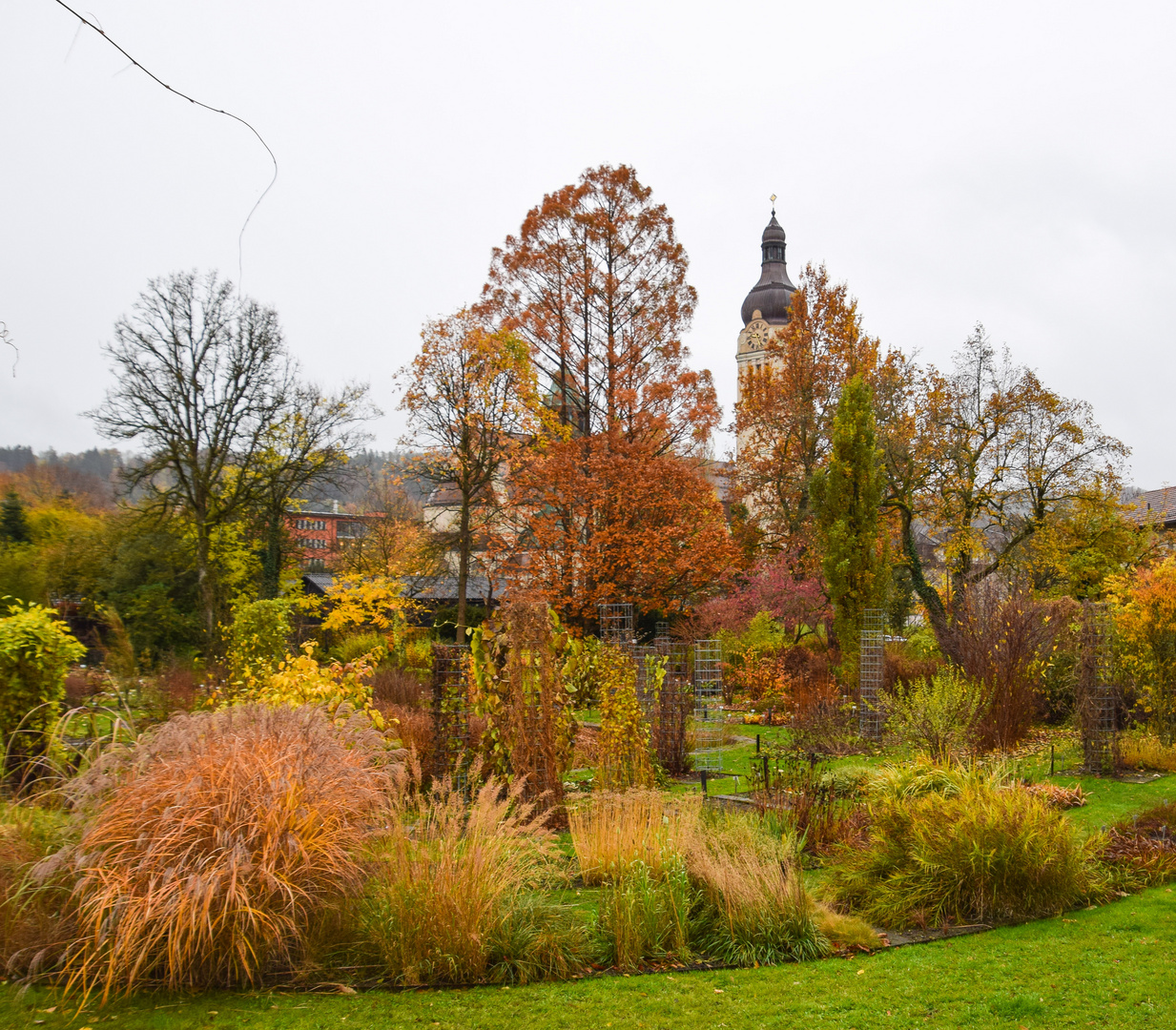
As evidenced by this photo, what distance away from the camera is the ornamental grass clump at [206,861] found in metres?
3.22

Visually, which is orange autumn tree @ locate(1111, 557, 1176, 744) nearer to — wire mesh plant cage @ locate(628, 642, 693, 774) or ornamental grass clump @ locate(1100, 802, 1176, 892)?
ornamental grass clump @ locate(1100, 802, 1176, 892)

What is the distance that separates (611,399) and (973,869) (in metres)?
12.9

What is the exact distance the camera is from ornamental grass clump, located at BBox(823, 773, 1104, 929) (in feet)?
14.7

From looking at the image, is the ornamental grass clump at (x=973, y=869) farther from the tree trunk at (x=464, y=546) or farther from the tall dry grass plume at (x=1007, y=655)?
the tree trunk at (x=464, y=546)

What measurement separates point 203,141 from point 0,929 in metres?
3.40

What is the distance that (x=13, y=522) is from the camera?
2181cm

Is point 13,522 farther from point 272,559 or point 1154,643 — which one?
point 1154,643

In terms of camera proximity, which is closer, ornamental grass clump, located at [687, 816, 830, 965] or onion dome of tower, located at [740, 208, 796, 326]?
ornamental grass clump, located at [687, 816, 830, 965]

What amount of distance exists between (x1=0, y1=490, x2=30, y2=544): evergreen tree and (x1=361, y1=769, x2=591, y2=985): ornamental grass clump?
877 inches

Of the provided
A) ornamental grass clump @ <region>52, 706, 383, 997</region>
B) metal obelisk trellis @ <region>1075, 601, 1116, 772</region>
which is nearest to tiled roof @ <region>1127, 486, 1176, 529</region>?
metal obelisk trellis @ <region>1075, 601, 1116, 772</region>

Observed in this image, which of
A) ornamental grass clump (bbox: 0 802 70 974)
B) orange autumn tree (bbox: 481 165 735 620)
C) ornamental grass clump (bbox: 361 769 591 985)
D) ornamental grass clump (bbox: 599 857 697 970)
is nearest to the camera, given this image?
ornamental grass clump (bbox: 0 802 70 974)

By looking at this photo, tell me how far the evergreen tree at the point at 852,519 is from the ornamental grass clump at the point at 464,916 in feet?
30.7

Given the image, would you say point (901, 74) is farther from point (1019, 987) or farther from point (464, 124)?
point (1019, 987)

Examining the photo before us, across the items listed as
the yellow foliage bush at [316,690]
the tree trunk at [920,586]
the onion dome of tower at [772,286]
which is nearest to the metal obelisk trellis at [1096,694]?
the tree trunk at [920,586]
